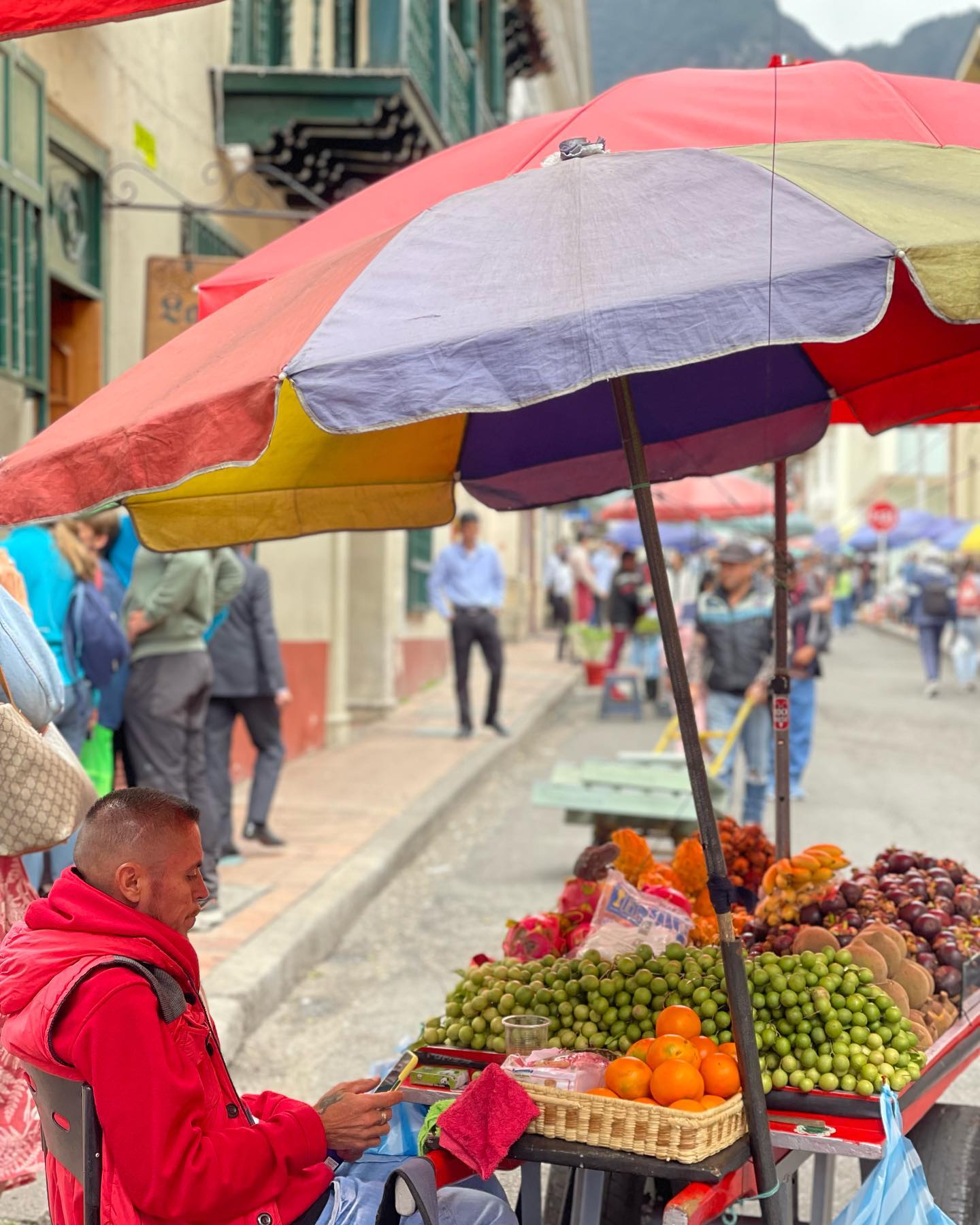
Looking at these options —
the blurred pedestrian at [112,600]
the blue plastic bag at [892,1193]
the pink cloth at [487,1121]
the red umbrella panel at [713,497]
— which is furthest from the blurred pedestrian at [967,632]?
the pink cloth at [487,1121]

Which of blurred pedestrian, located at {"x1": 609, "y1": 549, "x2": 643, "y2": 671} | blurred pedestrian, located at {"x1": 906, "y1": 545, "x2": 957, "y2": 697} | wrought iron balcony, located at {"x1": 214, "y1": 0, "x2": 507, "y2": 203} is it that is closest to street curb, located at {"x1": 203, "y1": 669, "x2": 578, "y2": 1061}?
wrought iron balcony, located at {"x1": 214, "y1": 0, "x2": 507, "y2": 203}

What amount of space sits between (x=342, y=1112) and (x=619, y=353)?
149cm

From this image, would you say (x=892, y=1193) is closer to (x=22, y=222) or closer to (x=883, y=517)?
(x=22, y=222)

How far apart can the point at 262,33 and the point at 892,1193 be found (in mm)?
10718

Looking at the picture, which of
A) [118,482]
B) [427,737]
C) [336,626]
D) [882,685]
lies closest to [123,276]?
[336,626]

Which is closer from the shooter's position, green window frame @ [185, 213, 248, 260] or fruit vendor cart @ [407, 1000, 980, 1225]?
fruit vendor cart @ [407, 1000, 980, 1225]

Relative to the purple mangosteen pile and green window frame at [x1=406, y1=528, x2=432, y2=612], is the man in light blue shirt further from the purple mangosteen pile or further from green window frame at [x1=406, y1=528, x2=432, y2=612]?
the purple mangosteen pile

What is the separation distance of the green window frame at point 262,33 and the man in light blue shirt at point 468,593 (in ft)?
15.2

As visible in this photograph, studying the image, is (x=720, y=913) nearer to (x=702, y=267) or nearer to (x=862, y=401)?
(x=702, y=267)

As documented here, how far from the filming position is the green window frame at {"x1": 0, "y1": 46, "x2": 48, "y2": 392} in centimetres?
721

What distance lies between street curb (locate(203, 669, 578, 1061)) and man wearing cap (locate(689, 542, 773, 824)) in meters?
2.16

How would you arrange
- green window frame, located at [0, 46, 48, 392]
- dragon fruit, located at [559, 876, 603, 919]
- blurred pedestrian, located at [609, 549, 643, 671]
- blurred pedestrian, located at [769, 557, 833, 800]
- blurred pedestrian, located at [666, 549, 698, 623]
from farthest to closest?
1. blurred pedestrian, located at [609, 549, 643, 671]
2. blurred pedestrian, located at [666, 549, 698, 623]
3. blurred pedestrian, located at [769, 557, 833, 800]
4. green window frame, located at [0, 46, 48, 392]
5. dragon fruit, located at [559, 876, 603, 919]

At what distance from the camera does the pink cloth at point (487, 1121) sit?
2684 mm

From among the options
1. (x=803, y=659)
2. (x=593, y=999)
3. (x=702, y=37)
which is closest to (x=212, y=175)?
(x=702, y=37)
